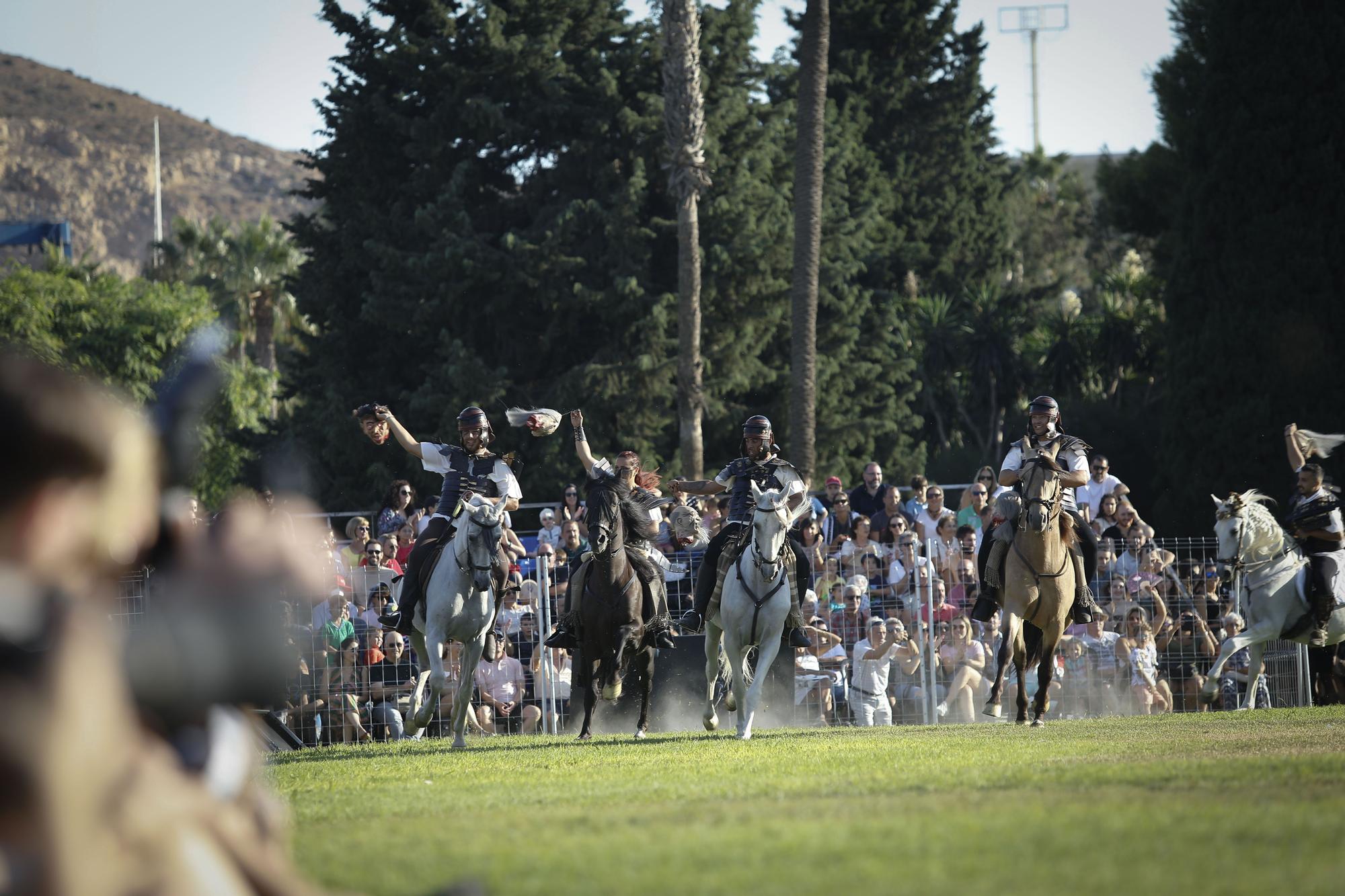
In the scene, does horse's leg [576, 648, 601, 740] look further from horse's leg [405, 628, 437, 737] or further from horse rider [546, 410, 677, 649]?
horse's leg [405, 628, 437, 737]

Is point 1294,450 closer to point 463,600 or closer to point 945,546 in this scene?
point 945,546

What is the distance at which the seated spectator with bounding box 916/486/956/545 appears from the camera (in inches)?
748

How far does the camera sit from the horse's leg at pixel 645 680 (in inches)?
591

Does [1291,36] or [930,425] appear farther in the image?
[930,425]

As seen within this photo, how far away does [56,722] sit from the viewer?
289cm

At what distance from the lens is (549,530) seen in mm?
20297

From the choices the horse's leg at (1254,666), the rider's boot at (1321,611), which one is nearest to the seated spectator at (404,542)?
the horse's leg at (1254,666)

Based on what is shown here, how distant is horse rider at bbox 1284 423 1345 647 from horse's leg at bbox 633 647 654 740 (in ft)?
23.9

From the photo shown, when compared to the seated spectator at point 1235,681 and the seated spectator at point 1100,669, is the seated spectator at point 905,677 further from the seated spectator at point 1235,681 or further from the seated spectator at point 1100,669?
the seated spectator at point 1235,681

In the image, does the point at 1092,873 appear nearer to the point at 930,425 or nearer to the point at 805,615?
the point at 805,615

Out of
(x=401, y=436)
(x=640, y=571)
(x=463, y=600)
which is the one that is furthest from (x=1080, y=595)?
(x=401, y=436)

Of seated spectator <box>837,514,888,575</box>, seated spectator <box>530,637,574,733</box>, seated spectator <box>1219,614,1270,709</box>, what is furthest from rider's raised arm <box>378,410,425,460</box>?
seated spectator <box>1219,614,1270,709</box>

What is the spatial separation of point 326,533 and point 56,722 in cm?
1575

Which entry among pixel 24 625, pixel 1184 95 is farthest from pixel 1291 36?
pixel 24 625
